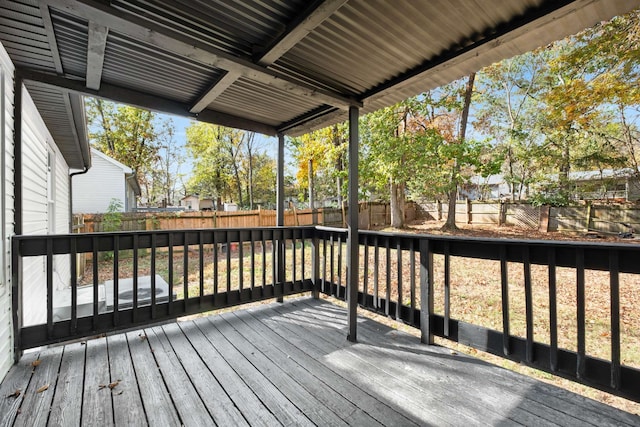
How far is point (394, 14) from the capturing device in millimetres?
1608

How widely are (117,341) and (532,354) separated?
3.36 m

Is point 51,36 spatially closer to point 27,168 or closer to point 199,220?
point 27,168

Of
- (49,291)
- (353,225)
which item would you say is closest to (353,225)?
(353,225)

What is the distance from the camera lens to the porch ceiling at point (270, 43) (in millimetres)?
1530

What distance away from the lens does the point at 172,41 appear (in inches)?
65.1

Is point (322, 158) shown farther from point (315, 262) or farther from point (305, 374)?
point (305, 374)

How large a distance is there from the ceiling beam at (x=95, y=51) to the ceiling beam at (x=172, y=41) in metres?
0.07

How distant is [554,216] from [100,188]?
1748cm

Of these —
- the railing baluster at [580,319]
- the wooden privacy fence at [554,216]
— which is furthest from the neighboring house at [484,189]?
the railing baluster at [580,319]

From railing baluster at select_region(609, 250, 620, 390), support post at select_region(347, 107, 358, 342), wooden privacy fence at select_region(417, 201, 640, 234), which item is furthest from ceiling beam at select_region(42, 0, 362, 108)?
wooden privacy fence at select_region(417, 201, 640, 234)

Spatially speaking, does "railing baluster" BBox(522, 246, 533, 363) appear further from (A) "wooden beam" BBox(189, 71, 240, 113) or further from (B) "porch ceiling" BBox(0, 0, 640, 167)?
(A) "wooden beam" BBox(189, 71, 240, 113)

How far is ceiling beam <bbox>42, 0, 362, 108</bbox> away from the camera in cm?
139

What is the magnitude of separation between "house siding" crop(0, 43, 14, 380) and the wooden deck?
22 centimetres

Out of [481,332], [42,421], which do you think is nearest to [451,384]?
[481,332]
